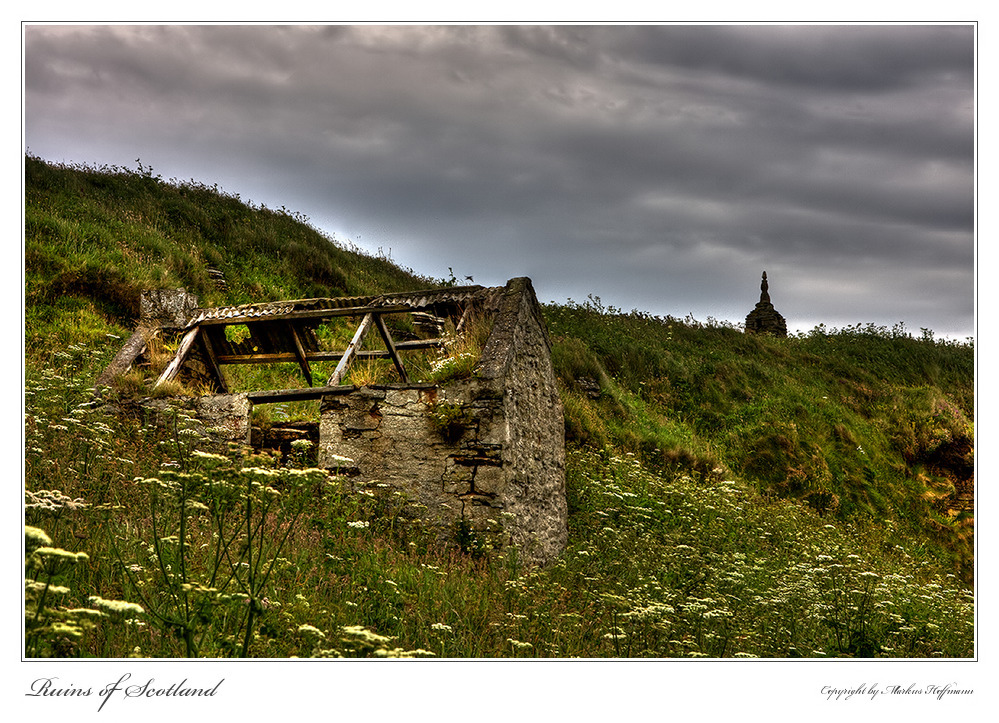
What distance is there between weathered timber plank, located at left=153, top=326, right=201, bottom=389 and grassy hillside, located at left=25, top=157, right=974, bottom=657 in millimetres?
1143

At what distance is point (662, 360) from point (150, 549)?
54.4 ft

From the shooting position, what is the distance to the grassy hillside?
452 centimetres

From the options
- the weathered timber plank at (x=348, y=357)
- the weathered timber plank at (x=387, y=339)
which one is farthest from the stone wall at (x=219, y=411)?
the weathered timber plank at (x=387, y=339)

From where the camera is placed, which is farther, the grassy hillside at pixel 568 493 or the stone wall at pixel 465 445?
the stone wall at pixel 465 445

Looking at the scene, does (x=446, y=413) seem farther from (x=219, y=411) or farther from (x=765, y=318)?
(x=765, y=318)

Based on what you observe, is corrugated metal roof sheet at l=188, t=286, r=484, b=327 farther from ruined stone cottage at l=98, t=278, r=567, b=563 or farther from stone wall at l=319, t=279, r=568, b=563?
stone wall at l=319, t=279, r=568, b=563

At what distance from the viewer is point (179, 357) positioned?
977cm

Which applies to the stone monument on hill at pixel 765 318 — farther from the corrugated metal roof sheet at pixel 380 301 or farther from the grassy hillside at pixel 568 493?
the corrugated metal roof sheet at pixel 380 301

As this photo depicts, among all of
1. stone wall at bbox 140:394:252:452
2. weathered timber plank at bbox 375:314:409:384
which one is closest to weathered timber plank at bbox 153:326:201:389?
stone wall at bbox 140:394:252:452

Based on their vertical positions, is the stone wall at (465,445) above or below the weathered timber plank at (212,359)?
below

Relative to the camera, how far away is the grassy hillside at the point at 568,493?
452cm

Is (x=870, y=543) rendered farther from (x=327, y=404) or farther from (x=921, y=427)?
(x=327, y=404)

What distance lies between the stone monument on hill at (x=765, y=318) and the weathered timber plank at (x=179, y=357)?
993 inches
